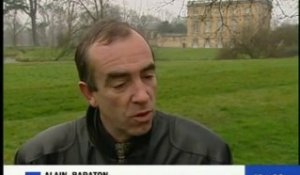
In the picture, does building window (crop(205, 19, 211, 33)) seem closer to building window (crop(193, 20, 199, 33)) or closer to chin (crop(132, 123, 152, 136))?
building window (crop(193, 20, 199, 33))

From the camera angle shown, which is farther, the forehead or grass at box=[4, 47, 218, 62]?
grass at box=[4, 47, 218, 62]

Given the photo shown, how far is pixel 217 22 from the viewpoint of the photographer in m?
2.39

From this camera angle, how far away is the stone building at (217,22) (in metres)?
2.36

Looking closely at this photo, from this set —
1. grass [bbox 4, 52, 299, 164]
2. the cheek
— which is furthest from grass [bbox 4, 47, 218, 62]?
the cheek

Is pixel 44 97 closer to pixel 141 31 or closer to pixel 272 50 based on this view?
pixel 141 31

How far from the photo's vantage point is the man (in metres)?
2.31

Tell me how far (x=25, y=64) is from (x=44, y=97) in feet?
0.54

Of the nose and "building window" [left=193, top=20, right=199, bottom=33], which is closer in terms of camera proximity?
the nose

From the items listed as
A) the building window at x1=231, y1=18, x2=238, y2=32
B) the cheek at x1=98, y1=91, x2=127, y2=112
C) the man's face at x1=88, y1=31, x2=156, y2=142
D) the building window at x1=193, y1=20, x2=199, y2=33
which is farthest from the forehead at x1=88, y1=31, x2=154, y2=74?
the building window at x1=231, y1=18, x2=238, y2=32

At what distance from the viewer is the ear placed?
92.4 inches

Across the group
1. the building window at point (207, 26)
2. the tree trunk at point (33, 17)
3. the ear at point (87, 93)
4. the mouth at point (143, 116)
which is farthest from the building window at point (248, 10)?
the tree trunk at point (33, 17)

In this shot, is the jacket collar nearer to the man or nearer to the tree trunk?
the man
